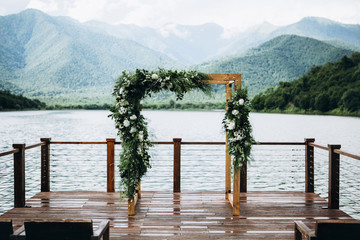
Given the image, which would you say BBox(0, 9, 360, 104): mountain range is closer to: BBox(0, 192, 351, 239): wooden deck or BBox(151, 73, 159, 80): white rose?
BBox(0, 192, 351, 239): wooden deck

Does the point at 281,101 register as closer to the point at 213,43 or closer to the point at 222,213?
the point at 222,213

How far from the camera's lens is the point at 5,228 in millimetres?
2314

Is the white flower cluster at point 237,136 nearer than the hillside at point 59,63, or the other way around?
the white flower cluster at point 237,136

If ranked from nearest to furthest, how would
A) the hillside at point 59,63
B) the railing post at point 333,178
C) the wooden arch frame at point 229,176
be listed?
Answer: the wooden arch frame at point 229,176 < the railing post at point 333,178 < the hillside at point 59,63

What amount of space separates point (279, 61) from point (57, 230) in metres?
69.0

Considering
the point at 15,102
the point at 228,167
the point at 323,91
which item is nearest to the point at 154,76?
the point at 228,167

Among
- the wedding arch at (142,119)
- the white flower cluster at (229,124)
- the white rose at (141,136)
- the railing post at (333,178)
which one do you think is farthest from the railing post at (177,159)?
the railing post at (333,178)

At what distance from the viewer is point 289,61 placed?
68500 mm

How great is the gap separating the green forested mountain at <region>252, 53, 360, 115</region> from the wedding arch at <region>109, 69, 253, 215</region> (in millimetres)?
48335

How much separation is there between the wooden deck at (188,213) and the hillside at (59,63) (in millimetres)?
61216

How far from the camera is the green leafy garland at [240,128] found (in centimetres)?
461

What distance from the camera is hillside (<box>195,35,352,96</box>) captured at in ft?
208

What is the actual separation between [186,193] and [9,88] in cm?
7313

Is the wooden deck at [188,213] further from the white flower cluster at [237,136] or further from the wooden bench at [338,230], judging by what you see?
the wooden bench at [338,230]
